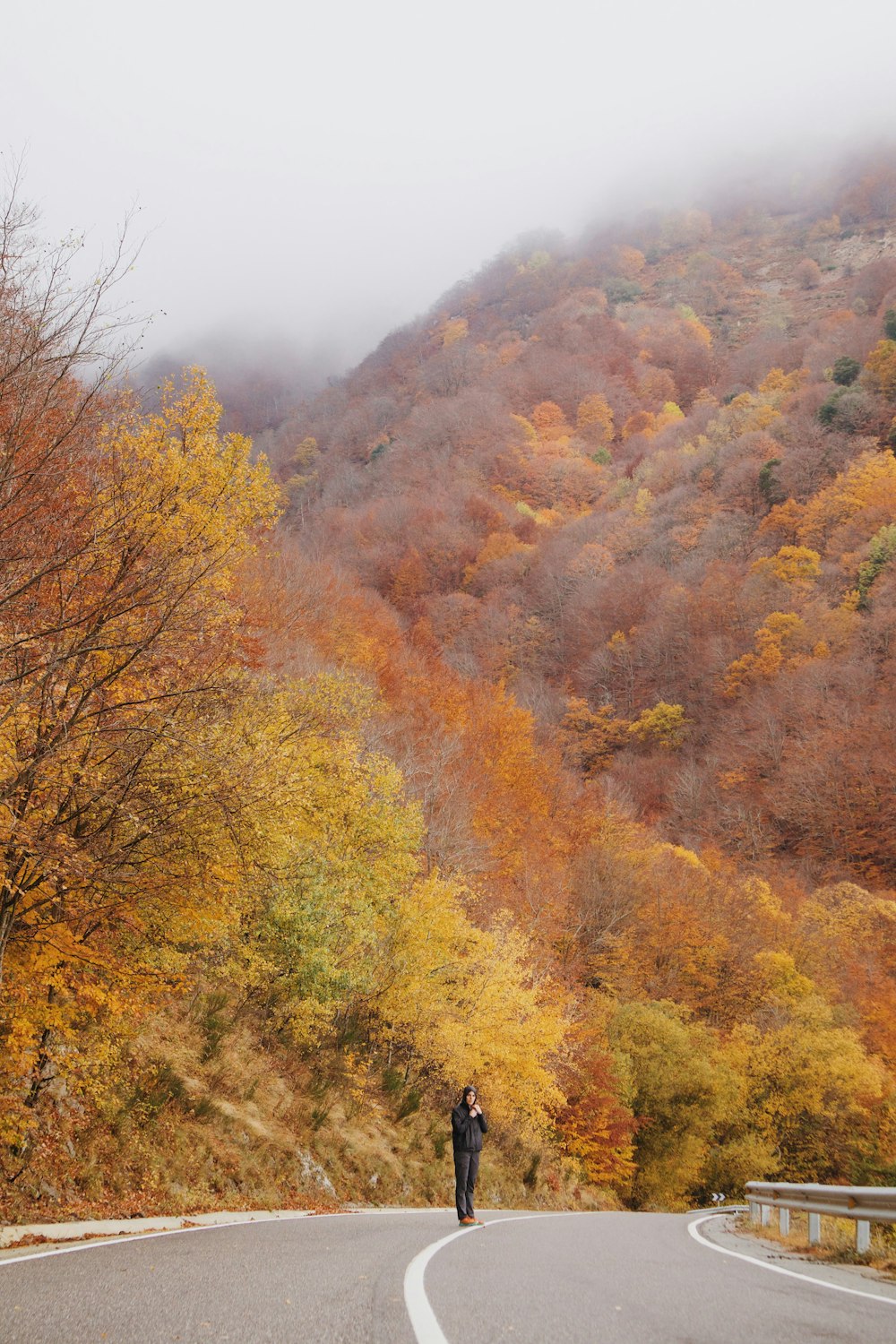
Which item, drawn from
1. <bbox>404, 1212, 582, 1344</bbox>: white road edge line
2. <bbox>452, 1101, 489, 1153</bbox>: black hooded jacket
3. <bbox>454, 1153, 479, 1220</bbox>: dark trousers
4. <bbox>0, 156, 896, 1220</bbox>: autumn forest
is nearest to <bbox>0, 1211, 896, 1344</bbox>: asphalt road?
<bbox>404, 1212, 582, 1344</bbox>: white road edge line

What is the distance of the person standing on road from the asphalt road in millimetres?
2211

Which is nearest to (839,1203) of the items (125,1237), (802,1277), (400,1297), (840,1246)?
(840,1246)

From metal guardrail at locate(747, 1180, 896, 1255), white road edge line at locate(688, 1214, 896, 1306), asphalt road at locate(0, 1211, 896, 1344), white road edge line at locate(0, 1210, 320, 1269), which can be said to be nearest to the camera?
asphalt road at locate(0, 1211, 896, 1344)

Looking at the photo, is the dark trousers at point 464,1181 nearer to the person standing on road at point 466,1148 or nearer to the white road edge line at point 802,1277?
the person standing on road at point 466,1148

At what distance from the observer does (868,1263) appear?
8383 mm

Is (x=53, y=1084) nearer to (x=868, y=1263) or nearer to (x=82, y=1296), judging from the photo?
(x=82, y=1296)

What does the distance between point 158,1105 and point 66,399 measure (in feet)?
30.8

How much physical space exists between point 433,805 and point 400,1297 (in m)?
28.0

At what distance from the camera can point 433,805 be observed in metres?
33.4

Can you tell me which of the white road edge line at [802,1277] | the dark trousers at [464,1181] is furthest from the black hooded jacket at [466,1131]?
the white road edge line at [802,1277]

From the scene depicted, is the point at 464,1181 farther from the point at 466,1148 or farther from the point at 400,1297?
the point at 400,1297

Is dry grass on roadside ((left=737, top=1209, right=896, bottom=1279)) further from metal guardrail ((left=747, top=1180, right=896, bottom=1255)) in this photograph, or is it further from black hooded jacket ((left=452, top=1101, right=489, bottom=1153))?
black hooded jacket ((left=452, top=1101, right=489, bottom=1153))

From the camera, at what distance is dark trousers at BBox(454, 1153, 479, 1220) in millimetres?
10977

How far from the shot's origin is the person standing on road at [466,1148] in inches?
430
